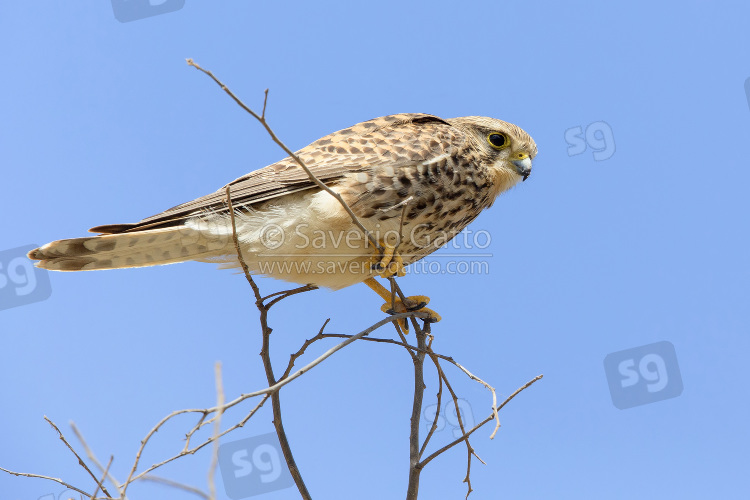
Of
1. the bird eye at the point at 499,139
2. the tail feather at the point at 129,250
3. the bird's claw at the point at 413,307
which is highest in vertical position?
the bird eye at the point at 499,139

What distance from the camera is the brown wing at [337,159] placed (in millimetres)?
2479

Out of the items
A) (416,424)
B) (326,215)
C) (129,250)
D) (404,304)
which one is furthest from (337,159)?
(416,424)

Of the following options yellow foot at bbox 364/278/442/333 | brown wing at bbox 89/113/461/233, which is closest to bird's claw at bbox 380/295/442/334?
yellow foot at bbox 364/278/442/333

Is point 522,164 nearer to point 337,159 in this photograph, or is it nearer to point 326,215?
point 337,159

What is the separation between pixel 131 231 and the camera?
7.84ft

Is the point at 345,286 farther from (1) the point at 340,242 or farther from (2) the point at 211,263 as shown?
(2) the point at 211,263

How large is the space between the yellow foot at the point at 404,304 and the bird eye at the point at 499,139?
85cm

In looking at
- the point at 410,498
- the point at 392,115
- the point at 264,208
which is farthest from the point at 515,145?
the point at 410,498

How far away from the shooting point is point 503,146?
3.20m

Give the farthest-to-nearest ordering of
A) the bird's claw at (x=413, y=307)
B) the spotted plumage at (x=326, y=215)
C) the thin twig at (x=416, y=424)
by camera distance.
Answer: the bird's claw at (x=413, y=307), the spotted plumage at (x=326, y=215), the thin twig at (x=416, y=424)

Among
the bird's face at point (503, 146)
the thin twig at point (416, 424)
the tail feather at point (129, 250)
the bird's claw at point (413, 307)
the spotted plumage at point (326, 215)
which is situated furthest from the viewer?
the bird's face at point (503, 146)

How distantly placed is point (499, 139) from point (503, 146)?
0.13 ft

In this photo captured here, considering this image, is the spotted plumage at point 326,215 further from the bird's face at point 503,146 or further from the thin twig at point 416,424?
the thin twig at point 416,424

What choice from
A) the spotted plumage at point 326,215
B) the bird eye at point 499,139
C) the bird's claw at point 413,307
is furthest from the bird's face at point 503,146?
the bird's claw at point 413,307
